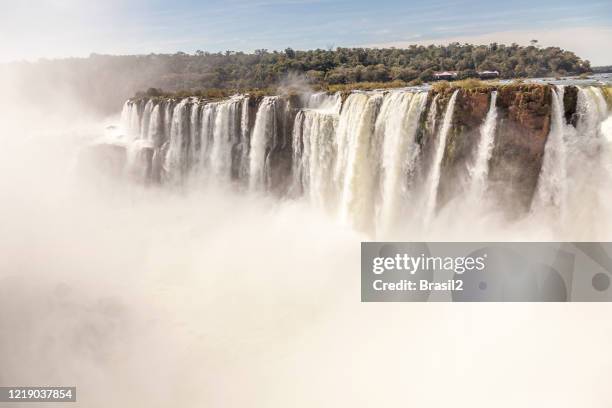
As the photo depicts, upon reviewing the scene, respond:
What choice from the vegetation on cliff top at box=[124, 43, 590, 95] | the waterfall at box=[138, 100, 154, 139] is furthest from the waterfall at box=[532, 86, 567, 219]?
the waterfall at box=[138, 100, 154, 139]

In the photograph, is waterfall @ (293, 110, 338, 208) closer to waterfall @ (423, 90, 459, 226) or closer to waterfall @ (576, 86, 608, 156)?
waterfall @ (423, 90, 459, 226)

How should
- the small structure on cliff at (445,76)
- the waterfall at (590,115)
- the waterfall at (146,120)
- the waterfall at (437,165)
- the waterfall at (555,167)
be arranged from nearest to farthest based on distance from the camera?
1. the waterfall at (590,115)
2. the waterfall at (555,167)
3. the waterfall at (437,165)
4. the waterfall at (146,120)
5. the small structure on cliff at (445,76)

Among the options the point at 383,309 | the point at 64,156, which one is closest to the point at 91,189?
the point at 64,156

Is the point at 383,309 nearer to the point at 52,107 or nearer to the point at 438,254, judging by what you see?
the point at 438,254

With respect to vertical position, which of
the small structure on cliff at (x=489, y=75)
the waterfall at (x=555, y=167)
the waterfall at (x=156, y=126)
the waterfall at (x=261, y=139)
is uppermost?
the small structure on cliff at (x=489, y=75)

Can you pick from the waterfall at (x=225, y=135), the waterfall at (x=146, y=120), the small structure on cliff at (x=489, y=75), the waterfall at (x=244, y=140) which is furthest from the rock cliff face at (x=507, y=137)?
the small structure on cliff at (x=489, y=75)

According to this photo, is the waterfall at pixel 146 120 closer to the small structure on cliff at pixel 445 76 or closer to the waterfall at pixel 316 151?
the waterfall at pixel 316 151
